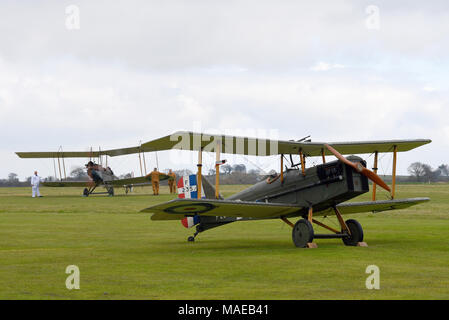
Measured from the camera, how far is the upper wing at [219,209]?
1137cm

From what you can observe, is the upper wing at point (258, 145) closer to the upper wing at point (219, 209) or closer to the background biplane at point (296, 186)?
the background biplane at point (296, 186)

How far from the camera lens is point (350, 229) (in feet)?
42.8

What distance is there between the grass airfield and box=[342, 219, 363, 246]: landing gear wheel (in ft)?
1.82

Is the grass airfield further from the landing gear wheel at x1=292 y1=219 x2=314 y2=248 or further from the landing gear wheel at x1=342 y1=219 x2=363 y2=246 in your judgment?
the landing gear wheel at x1=342 y1=219 x2=363 y2=246

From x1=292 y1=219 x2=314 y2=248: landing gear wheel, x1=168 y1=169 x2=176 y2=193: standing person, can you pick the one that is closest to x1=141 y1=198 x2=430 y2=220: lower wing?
x1=292 y1=219 x2=314 y2=248: landing gear wheel

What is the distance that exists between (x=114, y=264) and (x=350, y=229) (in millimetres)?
5880

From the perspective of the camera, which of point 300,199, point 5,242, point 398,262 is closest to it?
point 398,262

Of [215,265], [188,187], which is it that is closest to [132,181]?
[188,187]

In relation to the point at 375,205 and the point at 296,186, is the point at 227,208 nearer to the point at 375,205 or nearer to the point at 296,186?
the point at 296,186

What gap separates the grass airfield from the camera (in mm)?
6957

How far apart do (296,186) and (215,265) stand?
4.04 m

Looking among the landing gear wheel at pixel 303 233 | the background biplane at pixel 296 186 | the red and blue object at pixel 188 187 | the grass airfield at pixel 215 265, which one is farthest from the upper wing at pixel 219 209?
the red and blue object at pixel 188 187

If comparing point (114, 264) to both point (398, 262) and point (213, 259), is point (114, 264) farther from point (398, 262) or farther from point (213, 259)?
point (398, 262)
